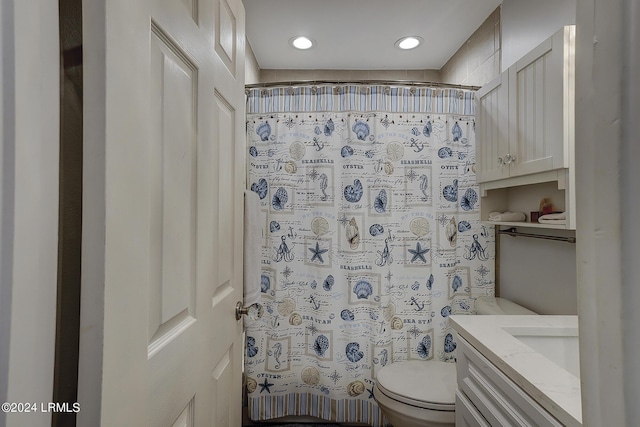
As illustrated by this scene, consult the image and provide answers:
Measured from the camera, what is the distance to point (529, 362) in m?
0.89

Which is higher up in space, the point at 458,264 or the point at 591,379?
the point at 591,379

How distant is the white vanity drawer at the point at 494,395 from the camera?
31.6 inches

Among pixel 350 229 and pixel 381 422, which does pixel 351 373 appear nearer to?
pixel 381 422

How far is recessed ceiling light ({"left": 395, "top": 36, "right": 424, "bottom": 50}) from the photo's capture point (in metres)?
2.25

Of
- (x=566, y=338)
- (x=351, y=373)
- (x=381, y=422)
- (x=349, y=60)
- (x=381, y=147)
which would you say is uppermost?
(x=349, y=60)

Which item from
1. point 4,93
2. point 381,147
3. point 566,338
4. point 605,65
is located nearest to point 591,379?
point 605,65

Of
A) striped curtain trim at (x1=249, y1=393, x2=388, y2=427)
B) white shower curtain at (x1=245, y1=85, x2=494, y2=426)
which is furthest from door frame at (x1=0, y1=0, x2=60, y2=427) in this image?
striped curtain trim at (x1=249, y1=393, x2=388, y2=427)

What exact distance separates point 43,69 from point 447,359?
2120 millimetres

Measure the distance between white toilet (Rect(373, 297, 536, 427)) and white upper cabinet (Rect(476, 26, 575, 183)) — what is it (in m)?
0.71

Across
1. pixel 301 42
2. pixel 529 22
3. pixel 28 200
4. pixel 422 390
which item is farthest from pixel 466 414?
pixel 301 42

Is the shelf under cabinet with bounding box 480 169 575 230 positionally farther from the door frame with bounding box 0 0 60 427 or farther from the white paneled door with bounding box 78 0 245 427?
the door frame with bounding box 0 0 60 427

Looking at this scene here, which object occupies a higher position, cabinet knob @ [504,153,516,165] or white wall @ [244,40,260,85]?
white wall @ [244,40,260,85]

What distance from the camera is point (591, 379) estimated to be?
1.15 ft

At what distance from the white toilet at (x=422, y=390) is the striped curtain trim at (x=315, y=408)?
1.31ft
